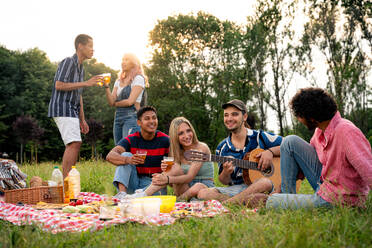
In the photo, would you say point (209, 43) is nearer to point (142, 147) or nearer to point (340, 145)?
point (142, 147)

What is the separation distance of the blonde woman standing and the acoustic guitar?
158 cm

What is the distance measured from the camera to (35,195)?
4.32 metres

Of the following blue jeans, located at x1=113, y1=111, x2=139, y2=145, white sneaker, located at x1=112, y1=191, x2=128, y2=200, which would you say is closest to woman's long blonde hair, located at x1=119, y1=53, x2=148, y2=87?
blue jeans, located at x1=113, y1=111, x2=139, y2=145

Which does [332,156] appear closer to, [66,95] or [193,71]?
[66,95]

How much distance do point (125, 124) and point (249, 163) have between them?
231 cm

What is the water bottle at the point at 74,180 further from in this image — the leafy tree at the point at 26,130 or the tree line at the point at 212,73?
the leafy tree at the point at 26,130

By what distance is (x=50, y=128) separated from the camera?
84.1 feet

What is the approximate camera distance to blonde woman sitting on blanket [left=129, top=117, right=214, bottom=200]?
14.4 feet

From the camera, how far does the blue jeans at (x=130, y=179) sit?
474 centimetres

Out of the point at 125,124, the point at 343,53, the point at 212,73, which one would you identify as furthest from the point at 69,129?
the point at 212,73

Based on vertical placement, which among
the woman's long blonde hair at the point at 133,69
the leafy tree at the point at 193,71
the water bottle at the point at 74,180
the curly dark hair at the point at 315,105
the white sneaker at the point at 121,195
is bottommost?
the white sneaker at the point at 121,195

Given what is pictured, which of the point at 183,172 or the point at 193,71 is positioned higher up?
the point at 193,71

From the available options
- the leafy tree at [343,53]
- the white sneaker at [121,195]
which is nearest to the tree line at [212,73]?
the leafy tree at [343,53]

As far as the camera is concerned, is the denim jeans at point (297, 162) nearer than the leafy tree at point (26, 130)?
Yes
